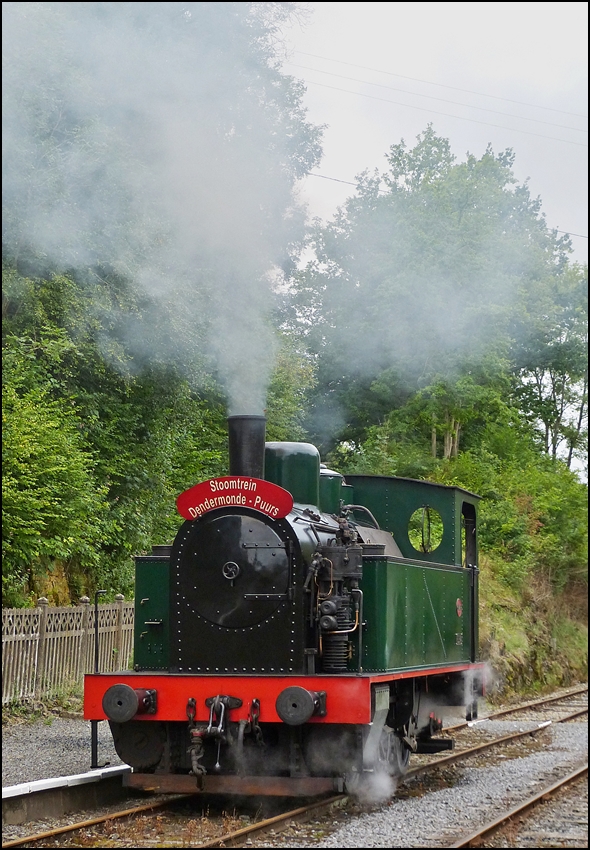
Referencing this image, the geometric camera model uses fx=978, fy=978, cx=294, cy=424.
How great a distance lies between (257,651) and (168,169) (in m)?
5.00

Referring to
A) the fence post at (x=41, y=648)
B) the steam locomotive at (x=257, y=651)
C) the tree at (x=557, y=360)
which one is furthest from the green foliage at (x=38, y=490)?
the tree at (x=557, y=360)

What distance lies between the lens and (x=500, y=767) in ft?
30.8

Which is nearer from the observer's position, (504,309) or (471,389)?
(504,309)

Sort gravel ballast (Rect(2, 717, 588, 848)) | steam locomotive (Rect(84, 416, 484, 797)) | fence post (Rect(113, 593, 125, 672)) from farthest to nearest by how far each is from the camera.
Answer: fence post (Rect(113, 593, 125, 672))
steam locomotive (Rect(84, 416, 484, 797))
gravel ballast (Rect(2, 717, 588, 848))

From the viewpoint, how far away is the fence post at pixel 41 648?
1084cm

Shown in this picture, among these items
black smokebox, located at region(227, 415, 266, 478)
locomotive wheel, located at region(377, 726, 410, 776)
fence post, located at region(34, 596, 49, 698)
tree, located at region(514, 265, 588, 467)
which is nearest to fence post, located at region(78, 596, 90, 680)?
fence post, located at region(34, 596, 49, 698)

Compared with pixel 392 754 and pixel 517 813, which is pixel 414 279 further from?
pixel 517 813

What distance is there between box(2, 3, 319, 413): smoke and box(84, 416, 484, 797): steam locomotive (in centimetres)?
218

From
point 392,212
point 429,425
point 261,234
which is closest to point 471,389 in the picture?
point 429,425

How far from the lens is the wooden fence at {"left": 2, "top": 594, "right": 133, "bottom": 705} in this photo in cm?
1045

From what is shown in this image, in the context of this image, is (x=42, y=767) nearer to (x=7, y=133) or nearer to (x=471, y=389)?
(x=7, y=133)

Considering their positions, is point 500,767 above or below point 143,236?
below

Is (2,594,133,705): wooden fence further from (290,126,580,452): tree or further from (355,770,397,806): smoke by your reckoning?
(290,126,580,452): tree

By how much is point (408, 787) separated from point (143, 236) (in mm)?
6582
